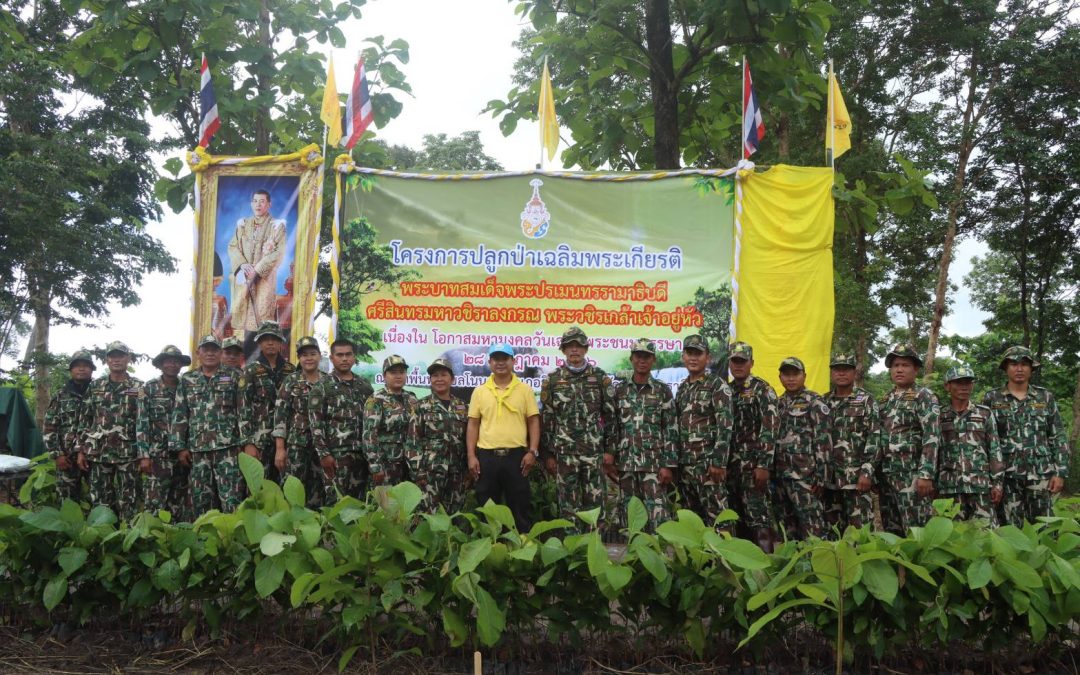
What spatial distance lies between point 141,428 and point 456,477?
221cm

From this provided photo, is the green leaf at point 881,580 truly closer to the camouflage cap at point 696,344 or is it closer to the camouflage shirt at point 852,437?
the camouflage shirt at point 852,437

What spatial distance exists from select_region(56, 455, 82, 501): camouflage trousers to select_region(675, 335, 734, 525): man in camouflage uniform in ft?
14.2

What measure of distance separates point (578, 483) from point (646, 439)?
510mm

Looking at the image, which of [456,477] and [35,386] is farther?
[35,386]

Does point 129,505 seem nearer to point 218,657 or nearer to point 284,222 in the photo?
Result: point 284,222

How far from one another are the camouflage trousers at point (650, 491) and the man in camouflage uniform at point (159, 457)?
3.00 m

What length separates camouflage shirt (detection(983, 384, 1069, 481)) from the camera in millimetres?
4816

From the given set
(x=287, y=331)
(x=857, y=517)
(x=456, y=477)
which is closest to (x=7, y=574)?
(x=456, y=477)

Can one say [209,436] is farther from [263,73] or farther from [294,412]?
[263,73]

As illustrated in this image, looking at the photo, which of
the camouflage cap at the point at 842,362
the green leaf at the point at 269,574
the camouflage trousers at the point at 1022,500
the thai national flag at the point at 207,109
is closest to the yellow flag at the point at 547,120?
the thai national flag at the point at 207,109

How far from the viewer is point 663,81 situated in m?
6.95

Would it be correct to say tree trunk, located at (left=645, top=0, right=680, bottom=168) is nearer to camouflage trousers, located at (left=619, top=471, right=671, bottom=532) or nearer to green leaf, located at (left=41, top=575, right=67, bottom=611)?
camouflage trousers, located at (left=619, top=471, right=671, bottom=532)

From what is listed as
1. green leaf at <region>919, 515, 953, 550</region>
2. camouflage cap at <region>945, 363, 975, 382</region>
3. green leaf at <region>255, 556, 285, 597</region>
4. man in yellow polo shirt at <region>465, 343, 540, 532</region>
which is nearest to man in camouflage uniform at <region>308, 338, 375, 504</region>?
man in yellow polo shirt at <region>465, 343, 540, 532</region>

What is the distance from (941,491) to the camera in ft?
15.6
